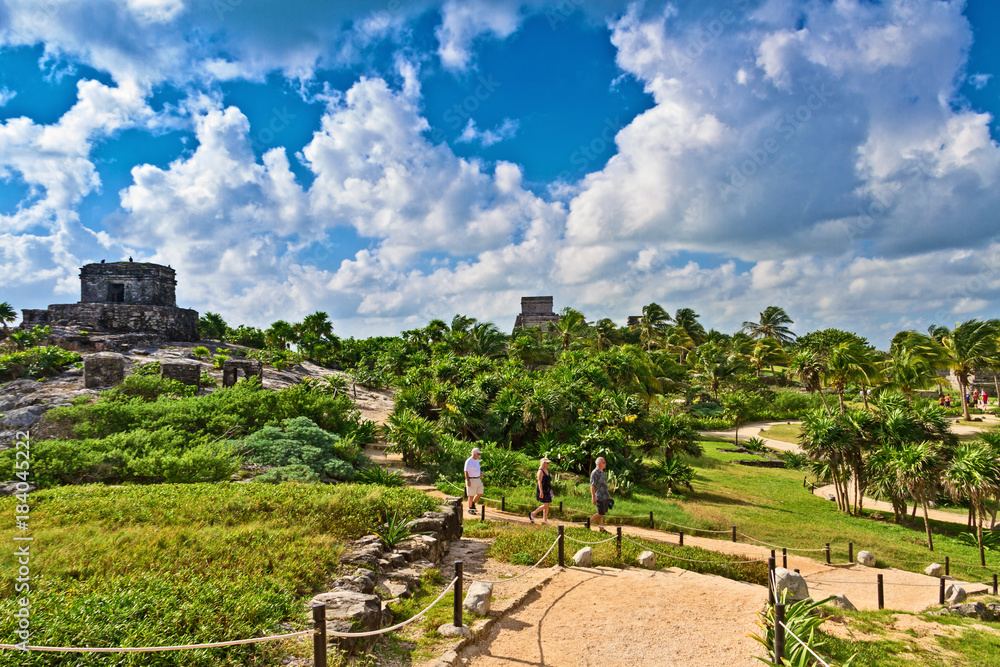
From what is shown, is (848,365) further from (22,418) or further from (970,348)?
(22,418)

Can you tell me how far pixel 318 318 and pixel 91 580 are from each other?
4393cm

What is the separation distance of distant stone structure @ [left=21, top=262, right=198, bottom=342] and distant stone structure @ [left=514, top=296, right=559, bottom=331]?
39.4 m

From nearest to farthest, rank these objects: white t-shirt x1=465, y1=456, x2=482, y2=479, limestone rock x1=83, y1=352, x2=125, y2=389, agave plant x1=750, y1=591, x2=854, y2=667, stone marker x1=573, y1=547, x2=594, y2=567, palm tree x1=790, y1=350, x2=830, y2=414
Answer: agave plant x1=750, y1=591, x2=854, y2=667, stone marker x1=573, y1=547, x2=594, y2=567, white t-shirt x1=465, y1=456, x2=482, y2=479, limestone rock x1=83, y1=352, x2=125, y2=389, palm tree x1=790, y1=350, x2=830, y2=414

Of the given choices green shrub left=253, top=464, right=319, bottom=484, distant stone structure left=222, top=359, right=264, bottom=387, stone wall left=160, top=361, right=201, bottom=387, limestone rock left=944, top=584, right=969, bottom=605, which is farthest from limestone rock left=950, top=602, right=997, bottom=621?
distant stone structure left=222, top=359, right=264, bottom=387

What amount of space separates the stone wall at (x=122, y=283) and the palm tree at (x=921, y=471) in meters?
46.7

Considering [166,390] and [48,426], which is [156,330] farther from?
[48,426]

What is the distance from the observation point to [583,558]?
8.73 m

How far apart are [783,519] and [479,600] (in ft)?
43.2

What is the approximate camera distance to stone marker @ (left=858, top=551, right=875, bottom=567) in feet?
38.7

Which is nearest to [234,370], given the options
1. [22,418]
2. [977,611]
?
[22,418]

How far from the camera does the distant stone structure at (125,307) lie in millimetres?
36469

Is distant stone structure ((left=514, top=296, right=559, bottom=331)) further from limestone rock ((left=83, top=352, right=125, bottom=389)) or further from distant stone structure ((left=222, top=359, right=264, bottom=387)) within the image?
limestone rock ((left=83, top=352, right=125, bottom=389))

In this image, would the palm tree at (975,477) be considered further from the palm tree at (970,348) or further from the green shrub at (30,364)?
the green shrub at (30,364)

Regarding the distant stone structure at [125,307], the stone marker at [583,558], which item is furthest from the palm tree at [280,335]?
the stone marker at [583,558]
